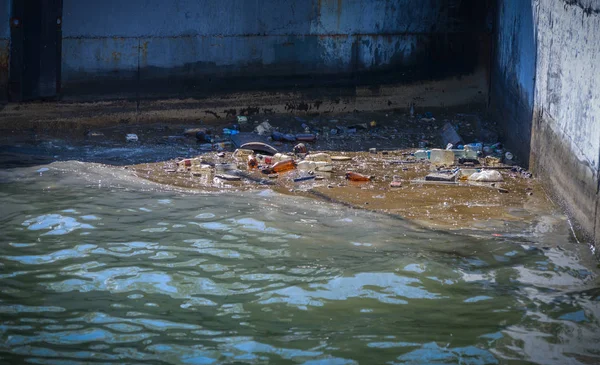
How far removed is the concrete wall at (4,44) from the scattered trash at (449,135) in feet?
17.0

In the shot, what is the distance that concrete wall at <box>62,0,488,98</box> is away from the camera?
30.5ft

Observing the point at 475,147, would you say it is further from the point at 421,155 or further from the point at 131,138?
the point at 131,138

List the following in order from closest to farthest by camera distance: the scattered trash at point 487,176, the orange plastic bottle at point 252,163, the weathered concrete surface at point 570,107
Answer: the weathered concrete surface at point 570,107 → the scattered trash at point 487,176 → the orange plastic bottle at point 252,163

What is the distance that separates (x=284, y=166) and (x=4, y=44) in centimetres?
360

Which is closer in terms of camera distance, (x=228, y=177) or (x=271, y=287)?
(x=271, y=287)

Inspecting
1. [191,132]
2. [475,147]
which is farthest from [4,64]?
[475,147]

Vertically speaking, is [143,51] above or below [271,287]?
above

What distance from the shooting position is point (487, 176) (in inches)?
307

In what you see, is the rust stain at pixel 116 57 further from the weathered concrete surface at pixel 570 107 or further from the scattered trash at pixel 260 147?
the weathered concrete surface at pixel 570 107

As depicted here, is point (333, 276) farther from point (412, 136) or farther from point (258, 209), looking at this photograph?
point (412, 136)

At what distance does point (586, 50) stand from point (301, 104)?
4.48 metres

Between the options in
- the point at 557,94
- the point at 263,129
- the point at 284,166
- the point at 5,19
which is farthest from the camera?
the point at 263,129

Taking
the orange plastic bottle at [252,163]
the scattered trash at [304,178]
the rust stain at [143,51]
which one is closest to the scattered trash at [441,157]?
the scattered trash at [304,178]

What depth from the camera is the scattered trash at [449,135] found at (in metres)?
9.22
